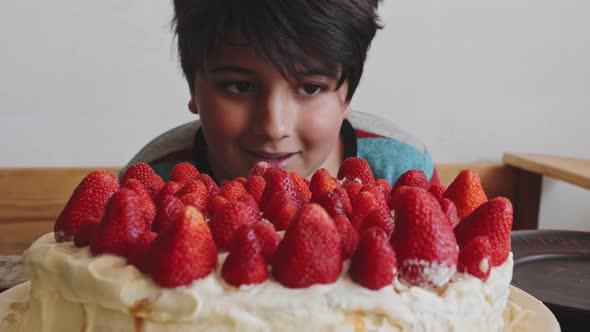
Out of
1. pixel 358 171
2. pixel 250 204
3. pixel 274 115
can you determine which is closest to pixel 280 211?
pixel 250 204

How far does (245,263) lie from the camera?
523 mm

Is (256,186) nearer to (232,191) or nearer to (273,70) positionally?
(232,191)

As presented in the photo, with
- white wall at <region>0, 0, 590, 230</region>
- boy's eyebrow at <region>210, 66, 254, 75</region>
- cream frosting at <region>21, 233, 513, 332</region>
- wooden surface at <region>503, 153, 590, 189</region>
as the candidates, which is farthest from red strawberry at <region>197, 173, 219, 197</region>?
wooden surface at <region>503, 153, 590, 189</region>

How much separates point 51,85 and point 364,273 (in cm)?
163

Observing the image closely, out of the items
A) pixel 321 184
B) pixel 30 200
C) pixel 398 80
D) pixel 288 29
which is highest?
pixel 288 29

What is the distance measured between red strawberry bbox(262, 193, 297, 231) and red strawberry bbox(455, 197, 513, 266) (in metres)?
0.18

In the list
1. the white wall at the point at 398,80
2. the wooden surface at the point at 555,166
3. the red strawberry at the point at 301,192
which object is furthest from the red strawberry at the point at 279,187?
the wooden surface at the point at 555,166

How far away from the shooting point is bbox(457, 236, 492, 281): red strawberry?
585 mm

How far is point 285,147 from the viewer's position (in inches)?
47.3

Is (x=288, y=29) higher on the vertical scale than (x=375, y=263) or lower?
higher

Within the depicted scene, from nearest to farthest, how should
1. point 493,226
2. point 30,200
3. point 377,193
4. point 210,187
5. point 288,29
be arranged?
point 493,226
point 377,193
point 210,187
point 288,29
point 30,200

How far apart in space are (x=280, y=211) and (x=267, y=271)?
14 cm

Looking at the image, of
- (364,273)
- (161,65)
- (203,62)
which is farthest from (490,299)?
(161,65)

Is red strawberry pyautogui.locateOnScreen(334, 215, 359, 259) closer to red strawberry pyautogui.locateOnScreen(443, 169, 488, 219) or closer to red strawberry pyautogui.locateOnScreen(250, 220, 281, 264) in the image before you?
red strawberry pyautogui.locateOnScreen(250, 220, 281, 264)
